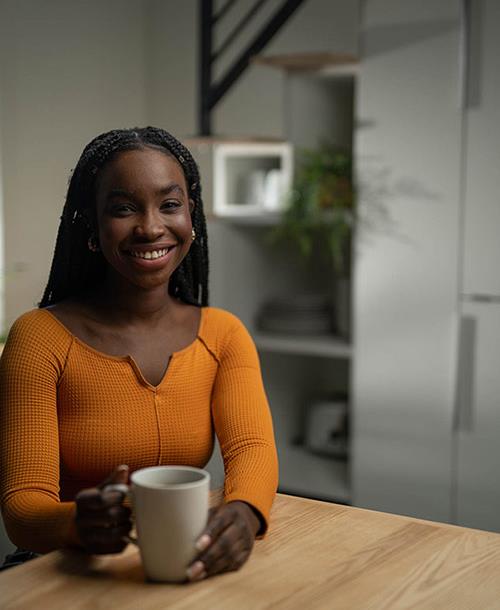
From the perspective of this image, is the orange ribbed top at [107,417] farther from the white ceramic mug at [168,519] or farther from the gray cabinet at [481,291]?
the gray cabinet at [481,291]

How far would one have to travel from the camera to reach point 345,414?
134 inches

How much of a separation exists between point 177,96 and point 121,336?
3423mm

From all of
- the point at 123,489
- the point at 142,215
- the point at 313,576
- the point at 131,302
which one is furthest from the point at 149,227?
the point at 313,576

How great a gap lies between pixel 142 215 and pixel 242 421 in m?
0.35

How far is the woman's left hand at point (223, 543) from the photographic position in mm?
986

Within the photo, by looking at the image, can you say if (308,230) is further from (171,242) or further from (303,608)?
(303,608)

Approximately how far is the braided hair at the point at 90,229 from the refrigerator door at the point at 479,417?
4.78 ft

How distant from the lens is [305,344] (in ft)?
10.5

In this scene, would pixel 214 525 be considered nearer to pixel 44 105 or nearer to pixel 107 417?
pixel 107 417

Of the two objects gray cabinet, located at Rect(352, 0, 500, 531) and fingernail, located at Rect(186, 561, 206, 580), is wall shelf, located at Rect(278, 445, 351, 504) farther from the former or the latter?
fingernail, located at Rect(186, 561, 206, 580)

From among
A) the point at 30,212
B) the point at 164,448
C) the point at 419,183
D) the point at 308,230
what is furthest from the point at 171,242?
the point at 30,212

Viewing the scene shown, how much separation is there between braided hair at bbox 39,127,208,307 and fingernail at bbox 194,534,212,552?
0.61 m

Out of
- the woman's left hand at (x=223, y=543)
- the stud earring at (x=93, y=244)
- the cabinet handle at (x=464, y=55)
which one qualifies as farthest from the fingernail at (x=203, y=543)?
the cabinet handle at (x=464, y=55)

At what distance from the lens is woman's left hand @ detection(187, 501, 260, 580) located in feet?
3.23
